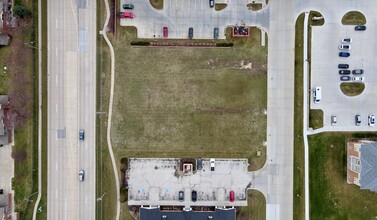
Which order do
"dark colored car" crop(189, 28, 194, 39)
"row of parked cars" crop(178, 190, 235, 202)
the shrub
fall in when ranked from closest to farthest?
the shrub
"dark colored car" crop(189, 28, 194, 39)
"row of parked cars" crop(178, 190, 235, 202)

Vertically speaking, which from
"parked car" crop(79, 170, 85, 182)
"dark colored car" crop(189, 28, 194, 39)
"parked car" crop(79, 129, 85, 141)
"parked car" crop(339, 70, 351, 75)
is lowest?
"parked car" crop(79, 170, 85, 182)

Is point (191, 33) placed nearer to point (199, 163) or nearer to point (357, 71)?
point (199, 163)

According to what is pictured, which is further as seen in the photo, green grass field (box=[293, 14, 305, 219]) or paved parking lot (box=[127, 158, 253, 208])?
paved parking lot (box=[127, 158, 253, 208])

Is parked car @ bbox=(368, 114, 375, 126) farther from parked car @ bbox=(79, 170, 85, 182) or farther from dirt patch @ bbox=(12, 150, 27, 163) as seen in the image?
dirt patch @ bbox=(12, 150, 27, 163)

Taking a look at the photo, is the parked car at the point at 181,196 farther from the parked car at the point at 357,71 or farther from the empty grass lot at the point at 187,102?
the parked car at the point at 357,71

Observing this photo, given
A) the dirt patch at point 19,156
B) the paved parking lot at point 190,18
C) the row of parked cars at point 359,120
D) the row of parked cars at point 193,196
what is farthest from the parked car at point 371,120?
the dirt patch at point 19,156

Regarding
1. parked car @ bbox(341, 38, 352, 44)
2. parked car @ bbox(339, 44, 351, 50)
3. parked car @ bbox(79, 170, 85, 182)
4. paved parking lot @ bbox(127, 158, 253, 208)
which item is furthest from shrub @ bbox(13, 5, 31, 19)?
parked car @ bbox(341, 38, 352, 44)

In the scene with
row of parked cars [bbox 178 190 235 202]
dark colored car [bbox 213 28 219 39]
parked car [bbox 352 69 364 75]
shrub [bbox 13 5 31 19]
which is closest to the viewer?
shrub [bbox 13 5 31 19]
